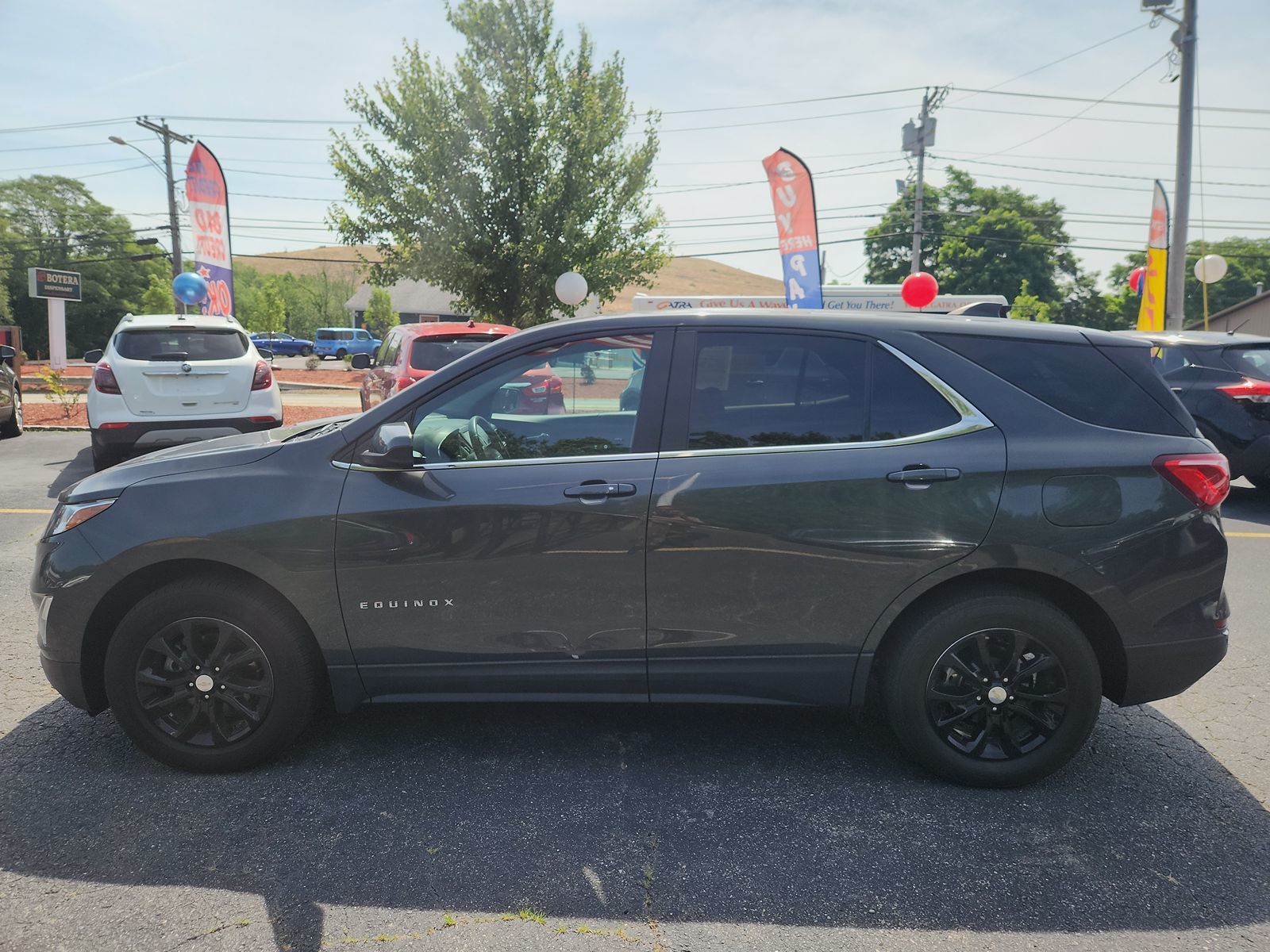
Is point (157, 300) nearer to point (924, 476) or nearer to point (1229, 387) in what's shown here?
point (1229, 387)

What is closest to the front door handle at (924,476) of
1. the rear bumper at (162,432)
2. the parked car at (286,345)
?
the rear bumper at (162,432)

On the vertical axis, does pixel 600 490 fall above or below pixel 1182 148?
below

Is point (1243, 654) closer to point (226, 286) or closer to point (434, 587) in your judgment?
point (434, 587)

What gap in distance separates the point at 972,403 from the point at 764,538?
0.88 meters

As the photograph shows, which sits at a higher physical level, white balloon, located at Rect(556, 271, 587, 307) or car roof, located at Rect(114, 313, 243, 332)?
white balloon, located at Rect(556, 271, 587, 307)

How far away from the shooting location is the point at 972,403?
10.7ft

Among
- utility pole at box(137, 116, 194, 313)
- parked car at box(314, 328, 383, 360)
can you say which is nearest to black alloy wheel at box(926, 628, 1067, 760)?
utility pole at box(137, 116, 194, 313)

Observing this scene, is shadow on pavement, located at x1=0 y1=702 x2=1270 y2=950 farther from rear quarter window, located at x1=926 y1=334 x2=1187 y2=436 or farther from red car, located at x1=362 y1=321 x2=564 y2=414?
red car, located at x1=362 y1=321 x2=564 y2=414

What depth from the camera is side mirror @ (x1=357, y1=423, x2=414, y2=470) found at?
3170mm

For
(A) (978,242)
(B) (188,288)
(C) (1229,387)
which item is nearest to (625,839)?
(C) (1229,387)

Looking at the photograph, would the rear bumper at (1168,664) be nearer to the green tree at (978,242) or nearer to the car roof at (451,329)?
the car roof at (451,329)

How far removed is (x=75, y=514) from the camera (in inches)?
132

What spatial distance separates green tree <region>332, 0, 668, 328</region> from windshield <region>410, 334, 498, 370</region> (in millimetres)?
13921

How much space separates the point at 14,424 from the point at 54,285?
3380cm
